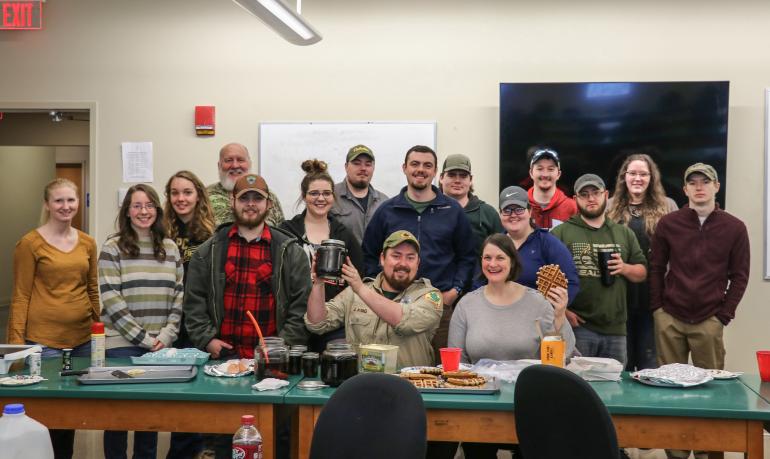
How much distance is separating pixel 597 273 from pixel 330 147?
2169 mm

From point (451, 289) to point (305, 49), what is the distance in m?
2.40

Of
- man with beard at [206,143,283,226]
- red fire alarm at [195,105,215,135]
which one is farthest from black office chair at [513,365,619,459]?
red fire alarm at [195,105,215,135]

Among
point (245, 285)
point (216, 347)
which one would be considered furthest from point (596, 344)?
point (216, 347)

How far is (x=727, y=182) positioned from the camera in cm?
514

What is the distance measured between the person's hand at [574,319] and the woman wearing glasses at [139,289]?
208 centimetres

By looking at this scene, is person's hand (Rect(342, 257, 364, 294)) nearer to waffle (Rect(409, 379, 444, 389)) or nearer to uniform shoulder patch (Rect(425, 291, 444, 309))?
uniform shoulder patch (Rect(425, 291, 444, 309))

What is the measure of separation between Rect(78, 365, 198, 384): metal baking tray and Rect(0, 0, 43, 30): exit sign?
3621mm

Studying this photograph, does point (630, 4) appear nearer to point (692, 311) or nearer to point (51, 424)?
point (692, 311)

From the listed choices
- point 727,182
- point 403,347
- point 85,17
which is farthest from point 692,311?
point 85,17

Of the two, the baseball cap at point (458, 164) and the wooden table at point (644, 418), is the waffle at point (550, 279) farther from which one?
the baseball cap at point (458, 164)

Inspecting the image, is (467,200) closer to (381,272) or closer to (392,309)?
(381,272)

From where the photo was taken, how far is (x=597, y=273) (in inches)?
166

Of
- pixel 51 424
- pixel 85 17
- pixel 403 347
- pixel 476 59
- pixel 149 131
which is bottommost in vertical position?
pixel 51 424

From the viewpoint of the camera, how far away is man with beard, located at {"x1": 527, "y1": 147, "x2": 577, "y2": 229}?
4730mm
